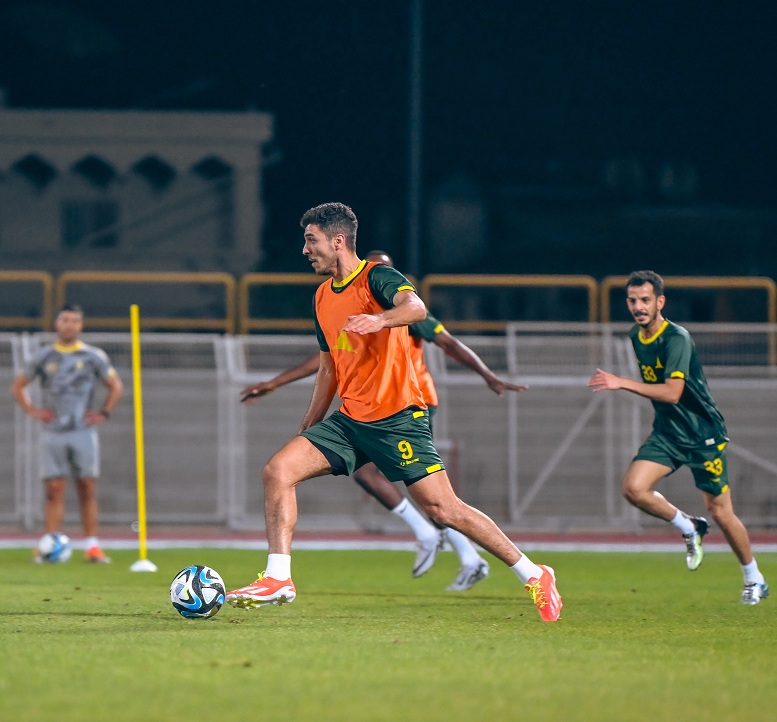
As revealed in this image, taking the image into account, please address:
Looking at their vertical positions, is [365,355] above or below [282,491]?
above

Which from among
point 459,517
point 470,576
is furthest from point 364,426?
point 470,576

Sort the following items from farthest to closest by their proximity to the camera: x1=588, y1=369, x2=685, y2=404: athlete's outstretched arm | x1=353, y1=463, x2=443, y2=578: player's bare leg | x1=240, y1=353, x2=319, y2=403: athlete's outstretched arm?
1. x1=353, y1=463, x2=443, y2=578: player's bare leg
2. x1=240, y1=353, x2=319, y2=403: athlete's outstretched arm
3. x1=588, y1=369, x2=685, y2=404: athlete's outstretched arm

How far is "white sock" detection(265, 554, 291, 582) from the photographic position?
307 inches

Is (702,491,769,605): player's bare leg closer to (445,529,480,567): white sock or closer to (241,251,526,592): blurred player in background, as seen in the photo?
(241,251,526,592): blurred player in background

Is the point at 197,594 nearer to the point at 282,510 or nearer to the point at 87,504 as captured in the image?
the point at 282,510

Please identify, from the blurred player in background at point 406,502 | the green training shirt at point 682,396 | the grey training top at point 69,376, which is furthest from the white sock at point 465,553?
the grey training top at point 69,376

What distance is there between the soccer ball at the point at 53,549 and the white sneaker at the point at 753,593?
615 centimetres

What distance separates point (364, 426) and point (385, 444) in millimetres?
156

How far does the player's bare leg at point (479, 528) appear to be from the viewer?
315 inches

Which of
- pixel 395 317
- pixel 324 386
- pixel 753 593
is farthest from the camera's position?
pixel 753 593

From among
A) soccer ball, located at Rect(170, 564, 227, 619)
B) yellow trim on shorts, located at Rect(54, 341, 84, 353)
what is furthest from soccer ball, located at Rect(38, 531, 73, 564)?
soccer ball, located at Rect(170, 564, 227, 619)

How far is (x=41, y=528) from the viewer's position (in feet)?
55.9

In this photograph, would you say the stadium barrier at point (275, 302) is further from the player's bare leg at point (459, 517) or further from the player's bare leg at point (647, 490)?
the player's bare leg at point (459, 517)

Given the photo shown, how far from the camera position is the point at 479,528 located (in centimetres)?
800
